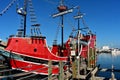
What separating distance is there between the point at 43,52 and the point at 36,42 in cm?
144

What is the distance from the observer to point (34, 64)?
24125mm

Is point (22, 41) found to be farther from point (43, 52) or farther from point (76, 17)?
point (76, 17)

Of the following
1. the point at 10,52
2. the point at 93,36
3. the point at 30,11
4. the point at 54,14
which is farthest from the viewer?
the point at 54,14

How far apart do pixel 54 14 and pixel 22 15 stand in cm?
738

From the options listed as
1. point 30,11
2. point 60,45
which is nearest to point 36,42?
point 60,45

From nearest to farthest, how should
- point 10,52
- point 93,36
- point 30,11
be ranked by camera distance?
point 10,52 < point 93,36 < point 30,11

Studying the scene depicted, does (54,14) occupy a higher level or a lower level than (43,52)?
higher

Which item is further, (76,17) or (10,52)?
(76,17)

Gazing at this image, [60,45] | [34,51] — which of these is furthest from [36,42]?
[60,45]

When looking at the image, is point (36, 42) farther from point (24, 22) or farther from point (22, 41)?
point (24, 22)

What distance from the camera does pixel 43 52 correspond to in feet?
81.7

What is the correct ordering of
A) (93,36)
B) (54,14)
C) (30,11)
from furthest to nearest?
(54,14), (30,11), (93,36)

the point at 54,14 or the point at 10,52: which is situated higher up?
the point at 54,14

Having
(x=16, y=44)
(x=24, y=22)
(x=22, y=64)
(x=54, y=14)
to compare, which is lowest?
(x=22, y=64)
